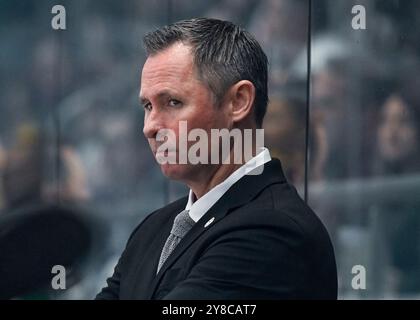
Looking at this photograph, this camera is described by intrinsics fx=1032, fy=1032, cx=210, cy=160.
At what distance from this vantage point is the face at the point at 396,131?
185 inches

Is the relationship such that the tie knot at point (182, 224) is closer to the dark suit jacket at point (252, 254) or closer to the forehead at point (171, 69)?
the dark suit jacket at point (252, 254)

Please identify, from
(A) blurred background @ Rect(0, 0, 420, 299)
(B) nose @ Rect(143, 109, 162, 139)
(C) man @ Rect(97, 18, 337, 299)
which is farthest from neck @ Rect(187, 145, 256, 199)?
(A) blurred background @ Rect(0, 0, 420, 299)

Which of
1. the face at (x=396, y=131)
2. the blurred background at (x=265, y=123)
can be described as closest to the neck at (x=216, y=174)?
the blurred background at (x=265, y=123)

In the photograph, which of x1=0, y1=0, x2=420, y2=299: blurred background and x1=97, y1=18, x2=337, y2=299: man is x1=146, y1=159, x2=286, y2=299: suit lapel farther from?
x1=0, y1=0, x2=420, y2=299: blurred background

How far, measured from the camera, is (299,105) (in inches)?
184

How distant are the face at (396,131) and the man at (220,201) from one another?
259cm

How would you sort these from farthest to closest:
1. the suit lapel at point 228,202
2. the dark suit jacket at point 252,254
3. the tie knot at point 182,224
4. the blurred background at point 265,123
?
the blurred background at point 265,123 → the tie knot at point 182,224 → the suit lapel at point 228,202 → the dark suit jacket at point 252,254

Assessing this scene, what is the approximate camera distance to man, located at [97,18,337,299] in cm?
194

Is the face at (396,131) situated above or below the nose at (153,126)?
below

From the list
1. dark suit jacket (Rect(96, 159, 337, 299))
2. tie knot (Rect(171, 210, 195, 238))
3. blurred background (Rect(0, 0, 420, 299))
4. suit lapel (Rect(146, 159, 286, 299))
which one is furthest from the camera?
blurred background (Rect(0, 0, 420, 299))

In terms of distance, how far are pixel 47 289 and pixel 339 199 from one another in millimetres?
1375

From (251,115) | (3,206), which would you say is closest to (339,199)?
(3,206)

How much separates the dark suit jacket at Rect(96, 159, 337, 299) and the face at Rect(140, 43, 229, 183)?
14 cm

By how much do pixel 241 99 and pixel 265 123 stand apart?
2.54 metres
